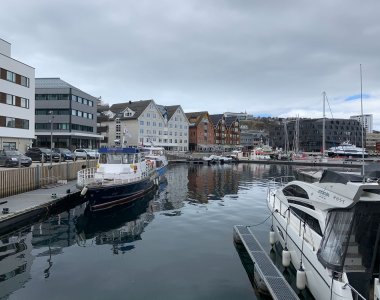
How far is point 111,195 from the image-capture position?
73.9ft

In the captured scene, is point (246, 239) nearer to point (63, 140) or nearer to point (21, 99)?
point (21, 99)

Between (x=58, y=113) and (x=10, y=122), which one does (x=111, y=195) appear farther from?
(x=58, y=113)

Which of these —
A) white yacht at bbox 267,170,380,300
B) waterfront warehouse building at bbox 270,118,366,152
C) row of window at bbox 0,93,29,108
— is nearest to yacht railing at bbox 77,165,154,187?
white yacht at bbox 267,170,380,300

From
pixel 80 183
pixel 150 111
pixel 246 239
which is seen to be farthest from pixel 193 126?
pixel 246 239

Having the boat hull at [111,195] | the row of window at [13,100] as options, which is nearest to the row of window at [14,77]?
the row of window at [13,100]

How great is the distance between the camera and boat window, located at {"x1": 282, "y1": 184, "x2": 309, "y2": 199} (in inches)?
448

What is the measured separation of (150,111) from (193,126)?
22433 millimetres

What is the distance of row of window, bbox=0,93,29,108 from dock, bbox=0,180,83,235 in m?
27.4

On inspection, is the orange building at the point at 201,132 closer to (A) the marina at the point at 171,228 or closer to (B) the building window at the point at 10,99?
(B) the building window at the point at 10,99

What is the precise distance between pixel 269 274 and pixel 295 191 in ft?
11.7

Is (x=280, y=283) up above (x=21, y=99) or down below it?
below

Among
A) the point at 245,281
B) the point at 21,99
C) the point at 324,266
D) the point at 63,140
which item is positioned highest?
the point at 21,99

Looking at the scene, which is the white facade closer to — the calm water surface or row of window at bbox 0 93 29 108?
row of window at bbox 0 93 29 108

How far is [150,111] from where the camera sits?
9906cm
